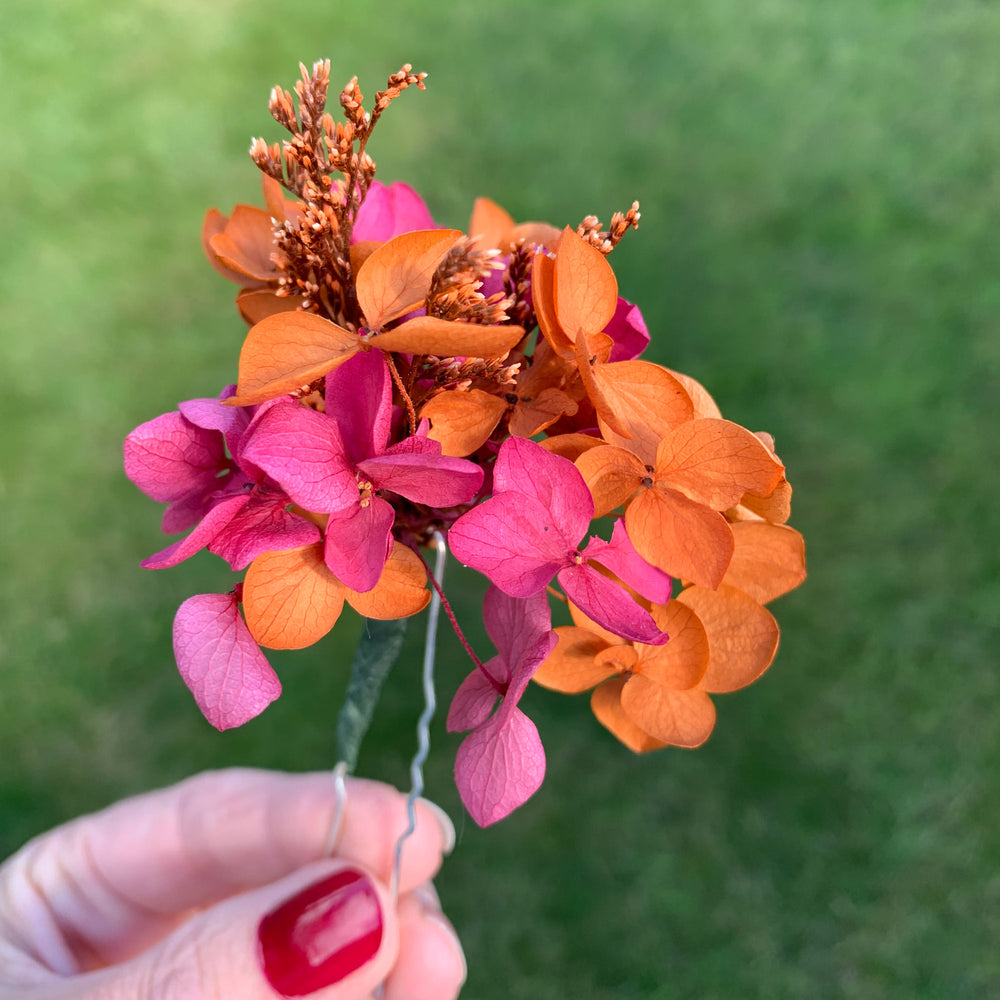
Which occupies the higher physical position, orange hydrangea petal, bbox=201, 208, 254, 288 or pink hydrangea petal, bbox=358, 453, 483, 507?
orange hydrangea petal, bbox=201, 208, 254, 288

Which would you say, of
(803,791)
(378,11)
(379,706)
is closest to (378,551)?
(379,706)

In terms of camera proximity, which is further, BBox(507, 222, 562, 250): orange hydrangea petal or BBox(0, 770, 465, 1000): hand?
BBox(0, 770, 465, 1000): hand

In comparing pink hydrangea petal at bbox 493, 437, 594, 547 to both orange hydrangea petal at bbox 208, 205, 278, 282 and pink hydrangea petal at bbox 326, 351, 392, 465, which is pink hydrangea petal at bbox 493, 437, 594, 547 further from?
orange hydrangea petal at bbox 208, 205, 278, 282

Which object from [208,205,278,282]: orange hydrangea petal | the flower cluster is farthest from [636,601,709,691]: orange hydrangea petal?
[208,205,278,282]: orange hydrangea petal

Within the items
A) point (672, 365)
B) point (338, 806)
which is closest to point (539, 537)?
point (338, 806)

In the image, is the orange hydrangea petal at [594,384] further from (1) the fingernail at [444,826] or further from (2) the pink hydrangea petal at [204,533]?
(1) the fingernail at [444,826]

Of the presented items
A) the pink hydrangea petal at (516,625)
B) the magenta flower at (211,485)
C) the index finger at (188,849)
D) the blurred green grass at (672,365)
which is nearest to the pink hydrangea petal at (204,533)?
the magenta flower at (211,485)

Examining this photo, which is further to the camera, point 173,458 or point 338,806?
point 338,806

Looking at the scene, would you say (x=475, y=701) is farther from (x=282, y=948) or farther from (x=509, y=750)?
(x=282, y=948)
